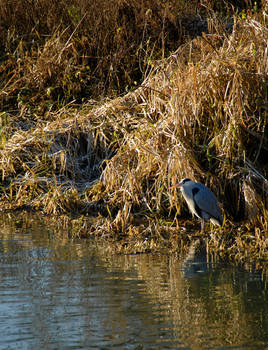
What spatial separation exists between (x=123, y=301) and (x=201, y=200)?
2282 millimetres

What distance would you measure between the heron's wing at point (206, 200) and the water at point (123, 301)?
844mm

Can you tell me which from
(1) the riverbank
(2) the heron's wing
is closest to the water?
(1) the riverbank

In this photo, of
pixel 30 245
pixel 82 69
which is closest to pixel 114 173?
pixel 30 245

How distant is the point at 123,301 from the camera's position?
4828 mm

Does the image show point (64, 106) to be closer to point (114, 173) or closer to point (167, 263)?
point (114, 173)

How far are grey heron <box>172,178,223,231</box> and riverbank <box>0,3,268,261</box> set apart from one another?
0.18m

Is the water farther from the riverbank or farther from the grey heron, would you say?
the grey heron

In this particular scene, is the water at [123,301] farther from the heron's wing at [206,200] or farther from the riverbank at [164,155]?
the heron's wing at [206,200]

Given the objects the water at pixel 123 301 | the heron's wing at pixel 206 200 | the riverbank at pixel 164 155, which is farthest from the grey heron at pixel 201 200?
the water at pixel 123 301

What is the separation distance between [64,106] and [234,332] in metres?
6.44

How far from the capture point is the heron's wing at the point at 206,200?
22.4ft

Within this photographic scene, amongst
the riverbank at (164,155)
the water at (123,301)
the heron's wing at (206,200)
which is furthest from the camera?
the riverbank at (164,155)

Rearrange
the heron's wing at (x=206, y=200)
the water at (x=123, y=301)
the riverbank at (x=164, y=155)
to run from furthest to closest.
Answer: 1. the riverbank at (x=164, y=155)
2. the heron's wing at (x=206, y=200)
3. the water at (x=123, y=301)

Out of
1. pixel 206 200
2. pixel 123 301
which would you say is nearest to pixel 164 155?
pixel 206 200
